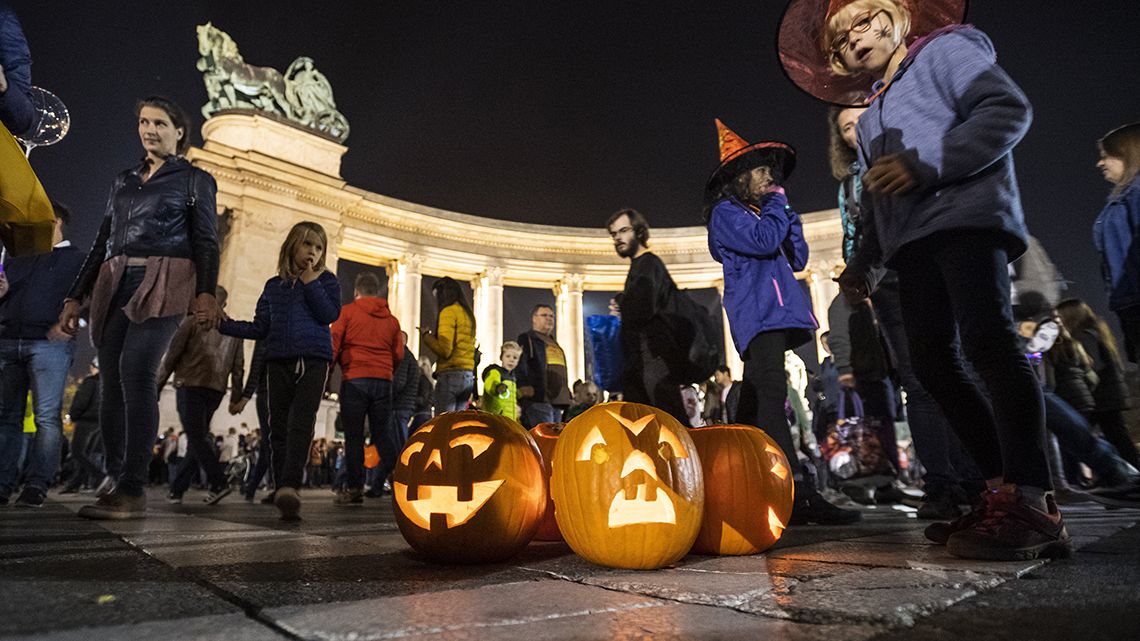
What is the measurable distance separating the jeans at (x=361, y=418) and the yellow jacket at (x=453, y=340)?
1.21 metres

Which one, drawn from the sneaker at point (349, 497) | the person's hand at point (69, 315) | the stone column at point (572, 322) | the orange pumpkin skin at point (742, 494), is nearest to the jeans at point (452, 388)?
the sneaker at point (349, 497)

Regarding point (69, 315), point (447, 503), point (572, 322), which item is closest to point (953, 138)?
→ point (447, 503)

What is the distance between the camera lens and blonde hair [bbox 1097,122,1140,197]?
398 cm

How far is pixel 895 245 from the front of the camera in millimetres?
2512

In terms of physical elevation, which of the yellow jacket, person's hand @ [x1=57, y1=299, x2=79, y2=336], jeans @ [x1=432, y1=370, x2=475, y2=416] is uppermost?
the yellow jacket

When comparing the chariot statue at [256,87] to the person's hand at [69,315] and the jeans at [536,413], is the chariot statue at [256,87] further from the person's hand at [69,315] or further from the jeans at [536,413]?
the person's hand at [69,315]

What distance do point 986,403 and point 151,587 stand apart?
2.82 meters

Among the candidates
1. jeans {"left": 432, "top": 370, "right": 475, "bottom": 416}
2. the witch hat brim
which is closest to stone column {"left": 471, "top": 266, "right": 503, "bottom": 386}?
jeans {"left": 432, "top": 370, "right": 475, "bottom": 416}

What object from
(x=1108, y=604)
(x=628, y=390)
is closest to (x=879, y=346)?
(x=628, y=390)

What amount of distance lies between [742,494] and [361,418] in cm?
462

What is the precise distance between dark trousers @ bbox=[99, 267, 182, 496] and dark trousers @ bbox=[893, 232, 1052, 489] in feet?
13.3

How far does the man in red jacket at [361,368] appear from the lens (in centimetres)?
609

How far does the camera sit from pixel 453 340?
7598mm

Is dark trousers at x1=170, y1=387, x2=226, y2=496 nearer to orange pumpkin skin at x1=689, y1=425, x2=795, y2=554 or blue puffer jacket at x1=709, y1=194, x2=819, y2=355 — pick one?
blue puffer jacket at x1=709, y1=194, x2=819, y2=355
